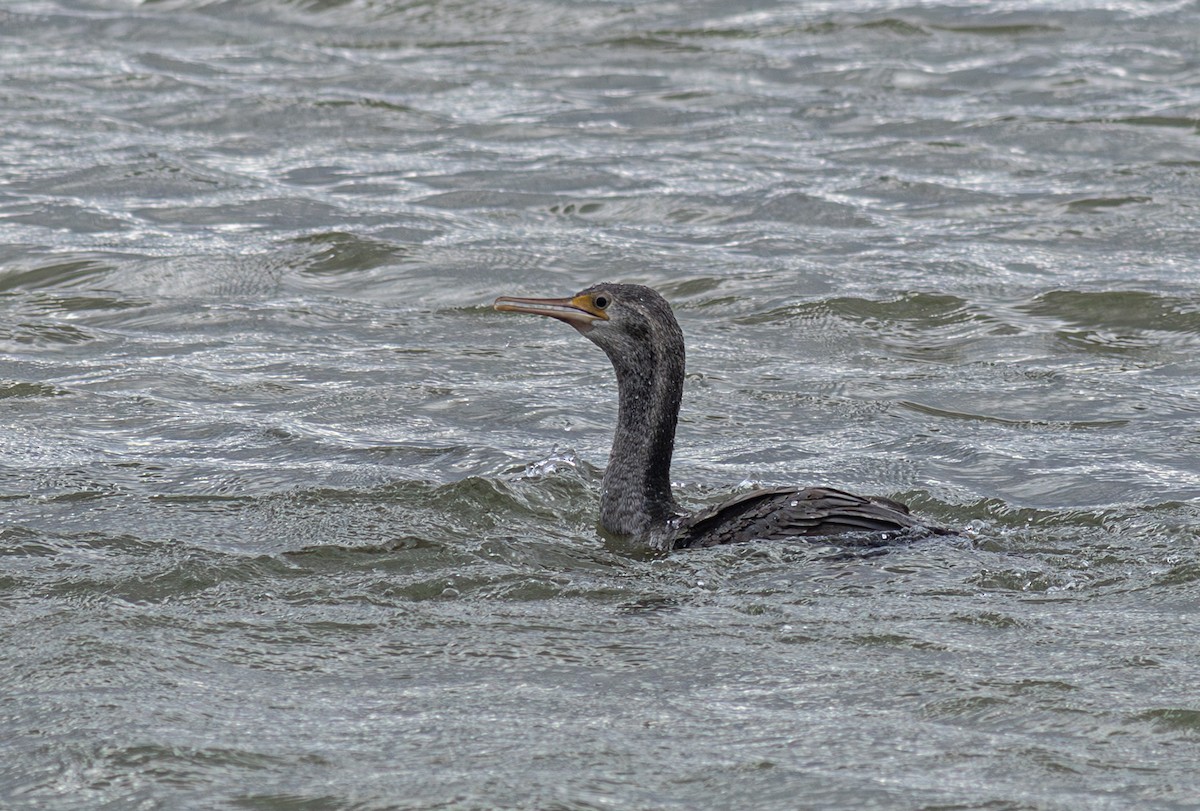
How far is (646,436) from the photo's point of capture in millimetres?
8086

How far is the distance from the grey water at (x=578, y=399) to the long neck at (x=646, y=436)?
0.63 feet

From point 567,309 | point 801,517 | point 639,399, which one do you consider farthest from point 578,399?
point 801,517

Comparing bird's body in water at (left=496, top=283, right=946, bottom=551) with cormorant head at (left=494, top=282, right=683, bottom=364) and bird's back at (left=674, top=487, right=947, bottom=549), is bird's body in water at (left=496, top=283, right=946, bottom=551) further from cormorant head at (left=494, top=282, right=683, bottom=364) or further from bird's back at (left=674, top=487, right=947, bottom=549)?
bird's back at (left=674, top=487, right=947, bottom=549)

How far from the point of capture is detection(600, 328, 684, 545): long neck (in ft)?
26.3

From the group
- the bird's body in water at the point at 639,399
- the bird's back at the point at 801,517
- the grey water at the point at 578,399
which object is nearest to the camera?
the grey water at the point at 578,399

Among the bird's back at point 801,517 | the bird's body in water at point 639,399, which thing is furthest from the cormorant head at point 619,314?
the bird's back at point 801,517

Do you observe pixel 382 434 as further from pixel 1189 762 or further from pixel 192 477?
pixel 1189 762

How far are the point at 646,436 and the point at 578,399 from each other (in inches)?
81.9

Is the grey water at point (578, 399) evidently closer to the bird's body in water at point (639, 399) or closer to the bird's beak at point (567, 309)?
the bird's body in water at point (639, 399)

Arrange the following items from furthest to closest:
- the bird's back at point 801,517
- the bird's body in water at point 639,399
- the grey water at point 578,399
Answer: the bird's body in water at point 639,399 → the bird's back at point 801,517 → the grey water at point 578,399

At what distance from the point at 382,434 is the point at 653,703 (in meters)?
3.84

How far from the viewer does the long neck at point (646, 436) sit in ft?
26.3

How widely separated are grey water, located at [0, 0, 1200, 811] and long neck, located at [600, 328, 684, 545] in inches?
7.6

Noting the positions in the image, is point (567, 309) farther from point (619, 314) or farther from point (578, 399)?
point (578, 399)
